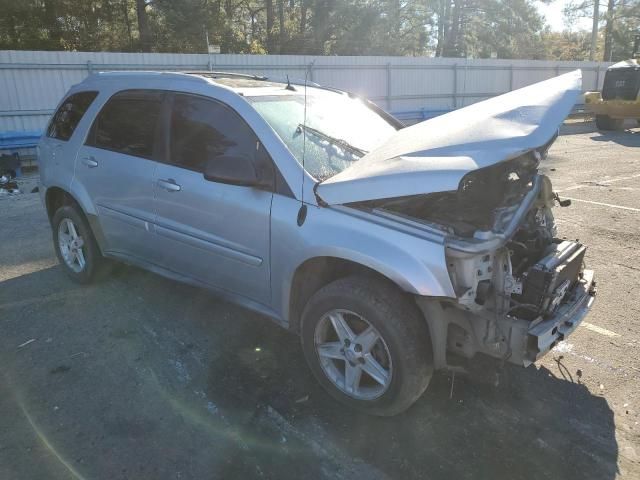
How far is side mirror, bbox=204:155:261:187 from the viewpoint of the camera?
319 cm

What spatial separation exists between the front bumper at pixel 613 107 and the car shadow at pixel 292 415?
50.5 ft

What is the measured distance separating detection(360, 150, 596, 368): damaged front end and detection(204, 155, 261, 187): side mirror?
781mm

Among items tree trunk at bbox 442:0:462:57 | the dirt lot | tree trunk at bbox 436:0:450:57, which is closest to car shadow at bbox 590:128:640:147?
the dirt lot

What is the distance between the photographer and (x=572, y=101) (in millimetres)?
3148

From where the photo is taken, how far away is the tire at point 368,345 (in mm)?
2762

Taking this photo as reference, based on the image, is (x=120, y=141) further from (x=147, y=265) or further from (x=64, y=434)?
(x=64, y=434)

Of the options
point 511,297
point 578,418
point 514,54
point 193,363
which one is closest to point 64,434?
point 193,363

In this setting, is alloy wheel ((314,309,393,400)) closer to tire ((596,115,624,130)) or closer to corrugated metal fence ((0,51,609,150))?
corrugated metal fence ((0,51,609,150))

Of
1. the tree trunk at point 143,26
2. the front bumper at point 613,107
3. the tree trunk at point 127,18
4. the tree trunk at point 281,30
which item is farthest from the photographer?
the tree trunk at point 281,30

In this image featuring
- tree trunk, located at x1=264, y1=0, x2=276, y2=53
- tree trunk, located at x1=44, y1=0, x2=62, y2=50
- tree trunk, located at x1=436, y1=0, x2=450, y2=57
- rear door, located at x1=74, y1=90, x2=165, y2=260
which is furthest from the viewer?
tree trunk, located at x1=436, y1=0, x2=450, y2=57

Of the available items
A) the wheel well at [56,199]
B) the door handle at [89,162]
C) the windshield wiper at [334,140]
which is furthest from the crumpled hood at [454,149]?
the wheel well at [56,199]

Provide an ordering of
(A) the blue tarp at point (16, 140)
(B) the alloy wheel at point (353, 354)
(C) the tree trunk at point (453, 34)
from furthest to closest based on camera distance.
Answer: (C) the tree trunk at point (453, 34) → (A) the blue tarp at point (16, 140) → (B) the alloy wheel at point (353, 354)

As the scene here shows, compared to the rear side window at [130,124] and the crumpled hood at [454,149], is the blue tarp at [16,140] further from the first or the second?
the crumpled hood at [454,149]

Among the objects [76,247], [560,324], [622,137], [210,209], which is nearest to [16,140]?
[76,247]
